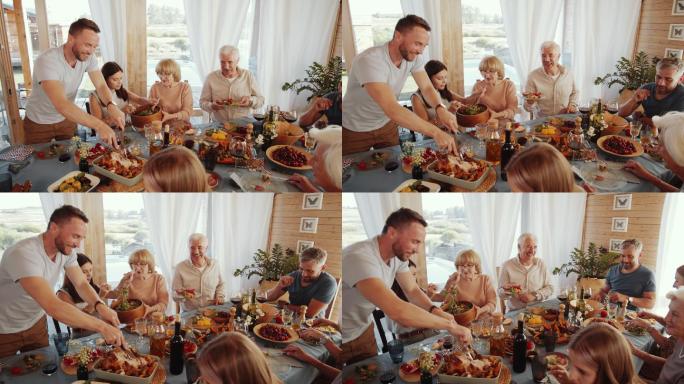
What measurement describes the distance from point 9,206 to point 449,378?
201 centimetres

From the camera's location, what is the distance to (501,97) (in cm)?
377

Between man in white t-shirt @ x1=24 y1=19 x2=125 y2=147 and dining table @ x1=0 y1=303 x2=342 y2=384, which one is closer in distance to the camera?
man in white t-shirt @ x1=24 y1=19 x2=125 y2=147

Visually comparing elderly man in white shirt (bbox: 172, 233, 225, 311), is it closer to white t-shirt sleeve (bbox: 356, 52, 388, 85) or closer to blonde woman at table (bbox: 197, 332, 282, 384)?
blonde woman at table (bbox: 197, 332, 282, 384)

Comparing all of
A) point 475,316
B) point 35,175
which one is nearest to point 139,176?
point 35,175

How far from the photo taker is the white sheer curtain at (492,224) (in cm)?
388

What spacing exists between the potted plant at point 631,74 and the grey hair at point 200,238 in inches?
69.6

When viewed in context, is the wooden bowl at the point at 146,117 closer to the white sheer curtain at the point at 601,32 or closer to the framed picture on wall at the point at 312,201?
the framed picture on wall at the point at 312,201

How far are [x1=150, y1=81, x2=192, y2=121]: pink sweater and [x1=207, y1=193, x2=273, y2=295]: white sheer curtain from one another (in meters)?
0.38

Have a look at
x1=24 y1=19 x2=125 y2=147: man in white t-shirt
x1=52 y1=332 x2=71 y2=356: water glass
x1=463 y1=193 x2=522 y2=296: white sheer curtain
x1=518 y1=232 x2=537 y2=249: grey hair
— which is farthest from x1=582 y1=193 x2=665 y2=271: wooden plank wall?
x1=52 y1=332 x2=71 y2=356: water glass

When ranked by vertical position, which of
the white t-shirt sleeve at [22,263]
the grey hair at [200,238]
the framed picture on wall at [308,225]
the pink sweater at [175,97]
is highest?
the pink sweater at [175,97]

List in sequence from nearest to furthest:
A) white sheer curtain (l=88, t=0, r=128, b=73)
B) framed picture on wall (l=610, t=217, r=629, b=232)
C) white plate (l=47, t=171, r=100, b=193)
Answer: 1. white sheer curtain (l=88, t=0, r=128, b=73)
2. white plate (l=47, t=171, r=100, b=193)
3. framed picture on wall (l=610, t=217, r=629, b=232)

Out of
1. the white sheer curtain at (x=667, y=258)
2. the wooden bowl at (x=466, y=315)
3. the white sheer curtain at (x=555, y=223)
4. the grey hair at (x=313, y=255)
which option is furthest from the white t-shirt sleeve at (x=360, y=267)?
the white sheer curtain at (x=667, y=258)

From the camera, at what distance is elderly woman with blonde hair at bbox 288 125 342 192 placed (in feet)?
12.5

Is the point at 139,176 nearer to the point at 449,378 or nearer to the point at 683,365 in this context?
the point at 449,378
